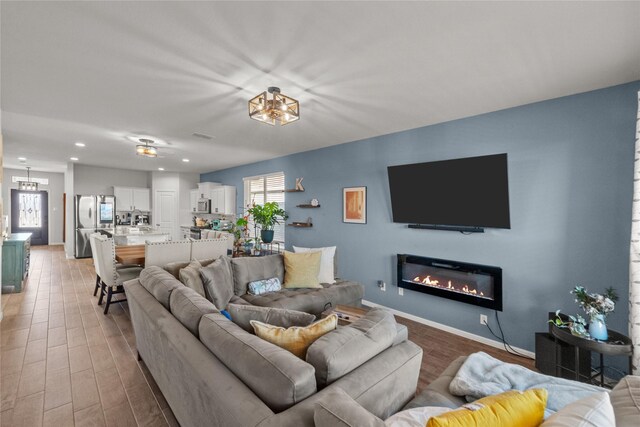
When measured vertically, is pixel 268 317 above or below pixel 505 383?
above

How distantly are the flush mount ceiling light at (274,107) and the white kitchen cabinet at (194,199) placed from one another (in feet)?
22.4

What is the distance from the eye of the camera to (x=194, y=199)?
8.70 m

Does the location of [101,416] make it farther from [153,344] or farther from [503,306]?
[503,306]

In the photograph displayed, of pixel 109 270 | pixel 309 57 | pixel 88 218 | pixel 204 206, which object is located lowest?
pixel 109 270

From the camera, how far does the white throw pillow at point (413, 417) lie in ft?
3.63

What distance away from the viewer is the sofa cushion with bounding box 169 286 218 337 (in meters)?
1.68

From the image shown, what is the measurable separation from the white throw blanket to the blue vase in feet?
A: 2.78

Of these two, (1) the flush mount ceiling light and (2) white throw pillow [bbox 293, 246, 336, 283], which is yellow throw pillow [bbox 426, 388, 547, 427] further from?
(2) white throw pillow [bbox 293, 246, 336, 283]

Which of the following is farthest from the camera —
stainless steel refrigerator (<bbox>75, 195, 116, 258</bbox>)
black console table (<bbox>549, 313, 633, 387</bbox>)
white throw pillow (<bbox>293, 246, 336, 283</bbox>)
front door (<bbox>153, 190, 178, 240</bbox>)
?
front door (<bbox>153, 190, 178, 240</bbox>)

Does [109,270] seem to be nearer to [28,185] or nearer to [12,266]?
[12,266]

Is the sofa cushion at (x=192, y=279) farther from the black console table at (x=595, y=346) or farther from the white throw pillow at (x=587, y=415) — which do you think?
the black console table at (x=595, y=346)

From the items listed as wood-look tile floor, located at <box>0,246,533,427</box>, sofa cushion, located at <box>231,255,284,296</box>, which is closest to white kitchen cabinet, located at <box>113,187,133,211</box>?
wood-look tile floor, located at <box>0,246,533,427</box>

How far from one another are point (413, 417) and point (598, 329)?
6.34 ft

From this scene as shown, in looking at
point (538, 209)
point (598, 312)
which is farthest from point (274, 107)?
point (598, 312)
